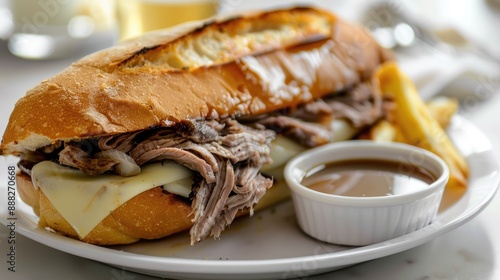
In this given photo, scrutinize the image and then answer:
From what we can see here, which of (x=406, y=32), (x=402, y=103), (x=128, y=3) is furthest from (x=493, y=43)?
(x=128, y=3)

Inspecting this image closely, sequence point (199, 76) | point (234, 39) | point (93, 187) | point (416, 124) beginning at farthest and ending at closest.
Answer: point (416, 124) < point (234, 39) < point (199, 76) < point (93, 187)

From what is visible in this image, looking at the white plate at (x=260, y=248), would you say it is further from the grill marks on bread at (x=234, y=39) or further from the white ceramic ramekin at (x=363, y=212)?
the grill marks on bread at (x=234, y=39)

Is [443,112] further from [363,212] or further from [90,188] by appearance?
[90,188]

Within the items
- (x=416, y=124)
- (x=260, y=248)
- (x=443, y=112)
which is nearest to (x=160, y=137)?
(x=260, y=248)

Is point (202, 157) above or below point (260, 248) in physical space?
above

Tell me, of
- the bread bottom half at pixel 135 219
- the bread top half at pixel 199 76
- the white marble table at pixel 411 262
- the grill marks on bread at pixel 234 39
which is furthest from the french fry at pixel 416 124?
the bread bottom half at pixel 135 219

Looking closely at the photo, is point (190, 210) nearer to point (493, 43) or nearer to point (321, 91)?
point (321, 91)

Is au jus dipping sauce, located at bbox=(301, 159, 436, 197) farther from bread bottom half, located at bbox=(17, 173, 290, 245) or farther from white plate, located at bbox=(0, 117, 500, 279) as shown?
bread bottom half, located at bbox=(17, 173, 290, 245)
